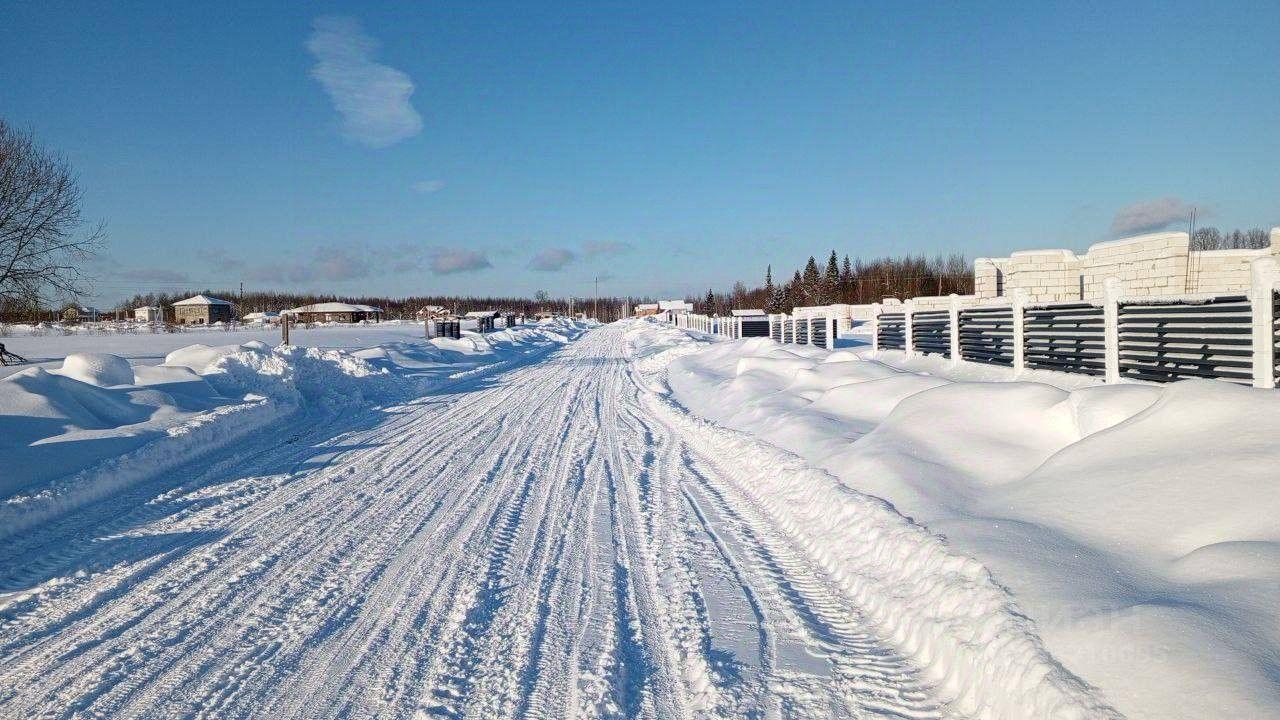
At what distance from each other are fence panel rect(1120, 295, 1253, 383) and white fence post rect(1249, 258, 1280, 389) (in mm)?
149

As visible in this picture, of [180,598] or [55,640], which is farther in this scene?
[180,598]

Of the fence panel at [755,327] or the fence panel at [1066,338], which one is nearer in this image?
the fence panel at [1066,338]

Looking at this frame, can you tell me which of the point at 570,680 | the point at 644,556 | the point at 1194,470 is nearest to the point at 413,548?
the point at 644,556

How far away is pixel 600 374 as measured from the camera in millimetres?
22484

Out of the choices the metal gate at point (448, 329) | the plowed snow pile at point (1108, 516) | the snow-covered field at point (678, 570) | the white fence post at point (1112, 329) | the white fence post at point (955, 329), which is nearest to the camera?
the plowed snow pile at point (1108, 516)

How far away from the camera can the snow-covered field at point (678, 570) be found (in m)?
A: 3.32

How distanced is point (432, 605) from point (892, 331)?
1665 cm

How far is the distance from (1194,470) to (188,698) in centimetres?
641

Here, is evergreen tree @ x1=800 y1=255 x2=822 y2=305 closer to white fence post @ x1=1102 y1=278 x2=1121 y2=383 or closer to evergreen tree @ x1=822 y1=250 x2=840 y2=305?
evergreen tree @ x1=822 y1=250 x2=840 y2=305

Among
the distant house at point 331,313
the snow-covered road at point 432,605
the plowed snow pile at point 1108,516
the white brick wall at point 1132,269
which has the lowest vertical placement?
the snow-covered road at point 432,605

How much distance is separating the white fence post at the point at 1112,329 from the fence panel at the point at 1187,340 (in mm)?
63

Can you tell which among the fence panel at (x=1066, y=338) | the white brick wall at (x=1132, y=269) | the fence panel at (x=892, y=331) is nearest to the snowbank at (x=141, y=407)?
the fence panel at (x=1066, y=338)

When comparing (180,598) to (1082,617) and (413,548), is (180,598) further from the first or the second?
(1082,617)

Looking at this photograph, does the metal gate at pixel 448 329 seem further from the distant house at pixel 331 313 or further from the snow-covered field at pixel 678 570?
the distant house at pixel 331 313
